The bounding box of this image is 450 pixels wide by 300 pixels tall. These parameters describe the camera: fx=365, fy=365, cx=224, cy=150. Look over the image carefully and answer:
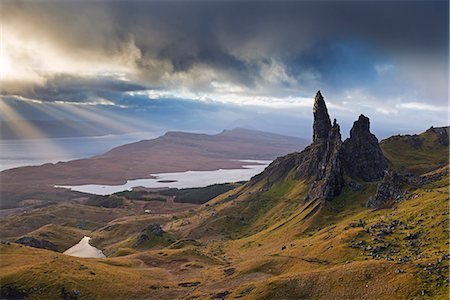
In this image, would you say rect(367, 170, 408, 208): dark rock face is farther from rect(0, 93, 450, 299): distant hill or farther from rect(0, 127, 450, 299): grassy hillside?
rect(0, 127, 450, 299): grassy hillside

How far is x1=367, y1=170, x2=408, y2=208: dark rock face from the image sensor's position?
142500 millimetres

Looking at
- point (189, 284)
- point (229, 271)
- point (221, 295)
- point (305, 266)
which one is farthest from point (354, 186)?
point (221, 295)

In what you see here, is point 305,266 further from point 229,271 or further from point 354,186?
point 354,186

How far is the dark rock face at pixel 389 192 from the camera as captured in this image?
142 metres

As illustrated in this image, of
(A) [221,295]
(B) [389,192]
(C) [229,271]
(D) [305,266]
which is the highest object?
(B) [389,192]

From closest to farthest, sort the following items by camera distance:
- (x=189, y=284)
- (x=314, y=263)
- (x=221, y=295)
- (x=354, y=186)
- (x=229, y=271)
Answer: (x=221, y=295) < (x=314, y=263) < (x=189, y=284) < (x=229, y=271) < (x=354, y=186)

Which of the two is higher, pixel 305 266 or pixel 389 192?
pixel 389 192

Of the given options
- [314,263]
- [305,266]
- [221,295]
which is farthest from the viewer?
[314,263]

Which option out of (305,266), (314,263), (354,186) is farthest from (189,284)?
(354,186)

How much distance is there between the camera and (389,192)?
5733 inches

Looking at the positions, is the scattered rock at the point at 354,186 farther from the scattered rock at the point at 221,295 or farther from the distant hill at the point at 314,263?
the scattered rock at the point at 221,295

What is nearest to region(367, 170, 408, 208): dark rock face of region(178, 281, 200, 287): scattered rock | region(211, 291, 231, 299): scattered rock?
region(211, 291, 231, 299): scattered rock

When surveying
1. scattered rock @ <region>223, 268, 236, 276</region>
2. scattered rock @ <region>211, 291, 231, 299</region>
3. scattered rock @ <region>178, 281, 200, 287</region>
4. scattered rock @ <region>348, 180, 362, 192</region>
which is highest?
scattered rock @ <region>348, 180, 362, 192</region>

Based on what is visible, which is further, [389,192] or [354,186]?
[354,186]
